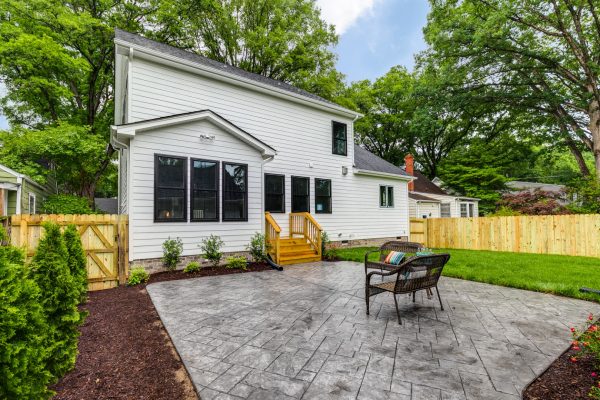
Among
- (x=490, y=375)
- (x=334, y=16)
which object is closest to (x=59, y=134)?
(x=490, y=375)

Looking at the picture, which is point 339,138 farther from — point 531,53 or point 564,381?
point 531,53

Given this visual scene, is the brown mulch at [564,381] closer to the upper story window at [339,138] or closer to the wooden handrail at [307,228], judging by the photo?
the wooden handrail at [307,228]

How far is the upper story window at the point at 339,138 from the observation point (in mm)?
12453

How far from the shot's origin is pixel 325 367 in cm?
279


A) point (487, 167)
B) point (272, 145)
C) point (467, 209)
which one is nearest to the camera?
point (272, 145)

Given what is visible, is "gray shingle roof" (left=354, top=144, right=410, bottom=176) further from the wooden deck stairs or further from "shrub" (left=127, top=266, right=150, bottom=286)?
"shrub" (left=127, top=266, right=150, bottom=286)

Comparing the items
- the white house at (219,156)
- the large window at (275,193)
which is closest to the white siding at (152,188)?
the white house at (219,156)

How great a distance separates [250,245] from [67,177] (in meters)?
14.0

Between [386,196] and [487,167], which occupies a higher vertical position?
[487,167]

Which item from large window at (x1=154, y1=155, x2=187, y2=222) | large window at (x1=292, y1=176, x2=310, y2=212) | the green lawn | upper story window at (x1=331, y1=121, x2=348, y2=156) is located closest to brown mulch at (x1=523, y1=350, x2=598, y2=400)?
the green lawn

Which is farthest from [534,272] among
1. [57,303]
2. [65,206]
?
[65,206]

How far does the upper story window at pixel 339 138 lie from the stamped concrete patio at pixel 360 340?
25.5ft

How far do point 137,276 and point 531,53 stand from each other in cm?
1967

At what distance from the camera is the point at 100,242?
6262mm
